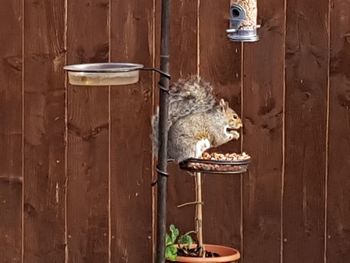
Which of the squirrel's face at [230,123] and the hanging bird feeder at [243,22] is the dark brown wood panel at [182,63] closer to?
the hanging bird feeder at [243,22]

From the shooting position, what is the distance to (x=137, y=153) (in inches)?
136

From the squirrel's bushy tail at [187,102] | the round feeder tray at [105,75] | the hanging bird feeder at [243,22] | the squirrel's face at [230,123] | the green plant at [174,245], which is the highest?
the hanging bird feeder at [243,22]

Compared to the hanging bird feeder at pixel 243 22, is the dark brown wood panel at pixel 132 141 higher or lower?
lower

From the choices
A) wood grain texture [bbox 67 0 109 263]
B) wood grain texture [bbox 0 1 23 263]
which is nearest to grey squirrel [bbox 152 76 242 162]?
wood grain texture [bbox 67 0 109 263]

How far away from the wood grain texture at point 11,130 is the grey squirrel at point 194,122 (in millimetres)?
889

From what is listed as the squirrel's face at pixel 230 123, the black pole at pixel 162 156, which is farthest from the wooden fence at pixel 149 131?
the black pole at pixel 162 156

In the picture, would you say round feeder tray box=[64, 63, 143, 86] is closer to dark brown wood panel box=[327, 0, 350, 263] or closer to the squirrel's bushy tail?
the squirrel's bushy tail

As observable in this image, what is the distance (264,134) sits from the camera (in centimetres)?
340

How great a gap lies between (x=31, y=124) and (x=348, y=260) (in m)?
1.21

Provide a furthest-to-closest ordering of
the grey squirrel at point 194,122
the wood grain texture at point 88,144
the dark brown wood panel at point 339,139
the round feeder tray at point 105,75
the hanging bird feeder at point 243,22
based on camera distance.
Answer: the wood grain texture at point 88,144 → the dark brown wood panel at point 339,139 → the hanging bird feeder at point 243,22 → the grey squirrel at point 194,122 → the round feeder tray at point 105,75

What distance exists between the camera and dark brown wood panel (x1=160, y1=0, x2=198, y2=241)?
11.2 ft

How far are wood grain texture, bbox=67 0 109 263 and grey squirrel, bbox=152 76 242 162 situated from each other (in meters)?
0.73

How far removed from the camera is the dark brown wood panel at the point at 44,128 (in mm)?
3463

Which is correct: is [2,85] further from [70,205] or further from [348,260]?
[348,260]
